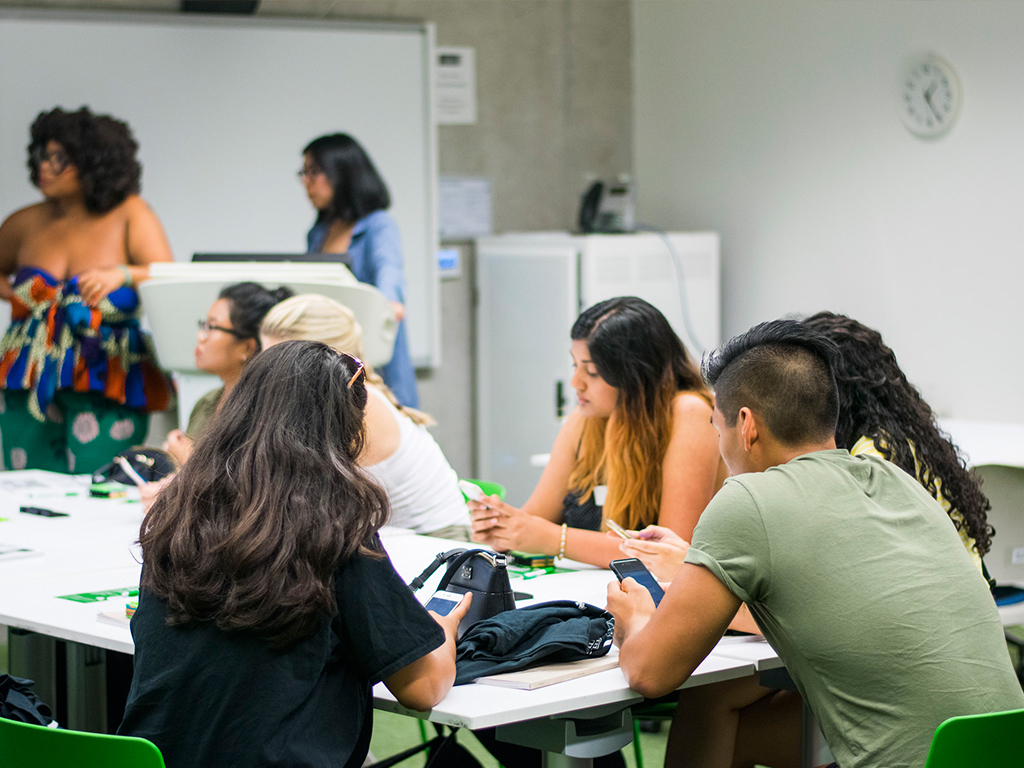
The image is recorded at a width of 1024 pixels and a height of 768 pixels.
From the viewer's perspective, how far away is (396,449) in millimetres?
2824

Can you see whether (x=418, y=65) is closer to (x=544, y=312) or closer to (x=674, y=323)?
(x=544, y=312)

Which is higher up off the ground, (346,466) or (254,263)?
(254,263)

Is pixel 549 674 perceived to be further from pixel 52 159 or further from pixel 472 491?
pixel 52 159

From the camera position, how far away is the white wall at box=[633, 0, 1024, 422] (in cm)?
410

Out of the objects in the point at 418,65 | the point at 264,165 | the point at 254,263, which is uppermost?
the point at 418,65

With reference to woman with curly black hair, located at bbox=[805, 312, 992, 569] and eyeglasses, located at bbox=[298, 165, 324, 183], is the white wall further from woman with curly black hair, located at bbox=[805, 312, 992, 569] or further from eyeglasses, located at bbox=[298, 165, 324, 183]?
woman with curly black hair, located at bbox=[805, 312, 992, 569]

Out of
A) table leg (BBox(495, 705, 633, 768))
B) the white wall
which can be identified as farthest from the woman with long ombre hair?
the white wall

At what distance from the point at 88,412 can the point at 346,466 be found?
9.05ft

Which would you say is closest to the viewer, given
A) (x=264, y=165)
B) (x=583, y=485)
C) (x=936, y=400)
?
(x=583, y=485)

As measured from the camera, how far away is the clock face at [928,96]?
421 centimetres

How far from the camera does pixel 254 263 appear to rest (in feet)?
12.0

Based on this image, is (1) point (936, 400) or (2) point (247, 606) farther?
(1) point (936, 400)

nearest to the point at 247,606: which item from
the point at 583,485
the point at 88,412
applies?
the point at 583,485

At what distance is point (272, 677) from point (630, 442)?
1267mm
